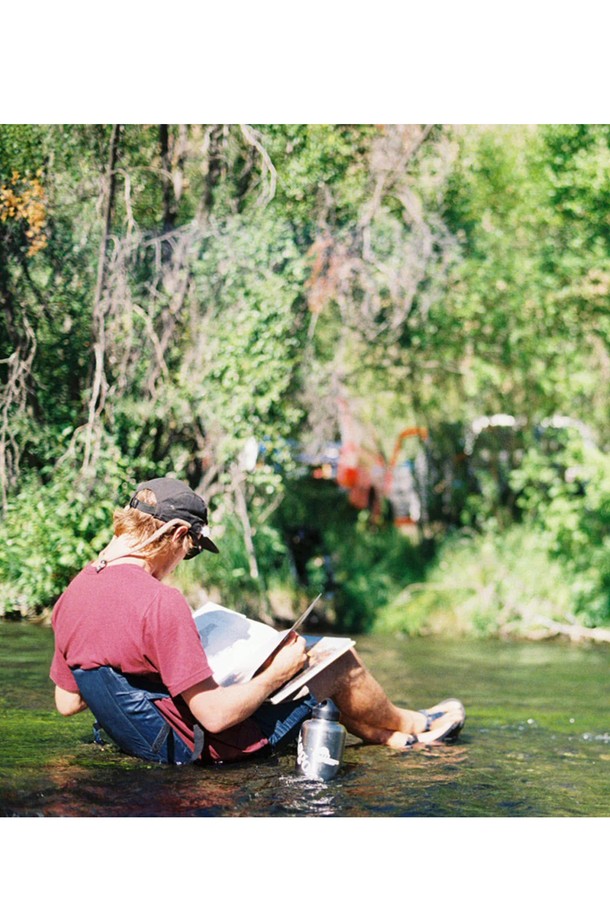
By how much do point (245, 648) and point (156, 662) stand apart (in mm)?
395

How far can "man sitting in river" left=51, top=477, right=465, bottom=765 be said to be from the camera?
313 centimetres

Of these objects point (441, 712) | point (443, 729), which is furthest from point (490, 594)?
point (443, 729)

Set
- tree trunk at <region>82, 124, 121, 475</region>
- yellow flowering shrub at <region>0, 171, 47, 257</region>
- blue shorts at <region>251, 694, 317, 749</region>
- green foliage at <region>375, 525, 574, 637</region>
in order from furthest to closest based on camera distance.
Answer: green foliage at <region>375, 525, 574, 637</region> < tree trunk at <region>82, 124, 121, 475</region> < yellow flowering shrub at <region>0, 171, 47, 257</region> < blue shorts at <region>251, 694, 317, 749</region>

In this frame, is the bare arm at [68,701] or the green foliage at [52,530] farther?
the green foliage at [52,530]

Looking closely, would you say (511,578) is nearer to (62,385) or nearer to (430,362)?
(430,362)

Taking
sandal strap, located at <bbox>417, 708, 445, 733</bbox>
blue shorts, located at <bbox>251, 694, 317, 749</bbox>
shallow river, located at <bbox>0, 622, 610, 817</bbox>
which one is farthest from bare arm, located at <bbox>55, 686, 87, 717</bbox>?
sandal strap, located at <bbox>417, 708, 445, 733</bbox>

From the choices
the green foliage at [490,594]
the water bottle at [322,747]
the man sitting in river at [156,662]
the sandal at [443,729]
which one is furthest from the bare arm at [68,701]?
the green foliage at [490,594]

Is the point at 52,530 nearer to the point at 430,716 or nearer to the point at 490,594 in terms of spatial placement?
the point at 430,716

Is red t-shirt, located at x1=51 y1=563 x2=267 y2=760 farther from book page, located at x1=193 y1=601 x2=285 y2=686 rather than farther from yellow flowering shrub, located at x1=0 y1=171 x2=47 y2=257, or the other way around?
yellow flowering shrub, located at x1=0 y1=171 x2=47 y2=257

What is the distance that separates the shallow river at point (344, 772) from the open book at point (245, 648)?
29 cm

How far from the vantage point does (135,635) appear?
10.3ft

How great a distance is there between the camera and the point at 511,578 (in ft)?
27.1

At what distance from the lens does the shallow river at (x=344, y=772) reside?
3102 millimetres

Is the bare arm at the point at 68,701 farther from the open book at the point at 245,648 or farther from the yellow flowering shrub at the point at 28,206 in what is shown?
the yellow flowering shrub at the point at 28,206
